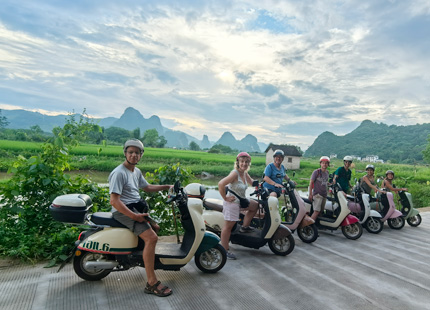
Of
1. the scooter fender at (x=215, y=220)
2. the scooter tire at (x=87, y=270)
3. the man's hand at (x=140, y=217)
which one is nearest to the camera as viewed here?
the man's hand at (x=140, y=217)

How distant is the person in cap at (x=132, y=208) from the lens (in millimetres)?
2626

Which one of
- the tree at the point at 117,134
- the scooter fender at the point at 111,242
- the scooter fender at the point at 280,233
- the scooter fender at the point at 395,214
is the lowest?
the scooter fender at the point at 111,242

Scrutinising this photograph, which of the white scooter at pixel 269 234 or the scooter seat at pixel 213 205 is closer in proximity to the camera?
the white scooter at pixel 269 234

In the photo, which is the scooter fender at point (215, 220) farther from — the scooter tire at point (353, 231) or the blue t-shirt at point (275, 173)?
the scooter tire at point (353, 231)

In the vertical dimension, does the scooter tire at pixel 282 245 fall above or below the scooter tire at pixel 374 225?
below

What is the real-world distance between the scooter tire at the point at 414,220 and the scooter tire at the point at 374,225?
1.50 meters

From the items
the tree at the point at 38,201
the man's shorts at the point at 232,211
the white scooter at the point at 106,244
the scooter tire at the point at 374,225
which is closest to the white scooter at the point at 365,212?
the scooter tire at the point at 374,225

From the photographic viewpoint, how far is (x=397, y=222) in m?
6.13

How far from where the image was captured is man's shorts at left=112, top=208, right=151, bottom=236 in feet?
9.00

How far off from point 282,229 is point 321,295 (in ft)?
3.89

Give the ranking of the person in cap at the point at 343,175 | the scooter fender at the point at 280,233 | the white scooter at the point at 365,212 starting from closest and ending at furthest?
the scooter fender at the point at 280,233, the white scooter at the point at 365,212, the person in cap at the point at 343,175

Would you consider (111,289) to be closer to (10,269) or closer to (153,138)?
(10,269)

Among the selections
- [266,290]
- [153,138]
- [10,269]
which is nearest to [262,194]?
[266,290]

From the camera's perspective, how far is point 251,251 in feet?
13.5
